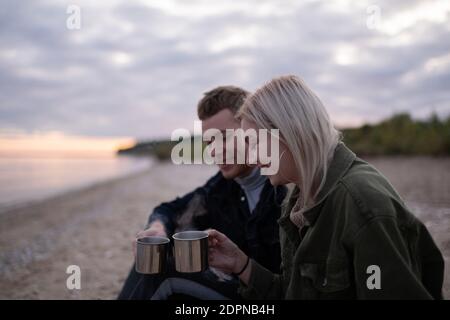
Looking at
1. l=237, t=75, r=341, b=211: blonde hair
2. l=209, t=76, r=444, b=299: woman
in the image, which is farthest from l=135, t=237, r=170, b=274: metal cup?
l=237, t=75, r=341, b=211: blonde hair

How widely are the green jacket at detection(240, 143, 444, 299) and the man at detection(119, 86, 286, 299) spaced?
870mm

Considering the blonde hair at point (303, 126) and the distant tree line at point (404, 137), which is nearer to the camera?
the blonde hair at point (303, 126)

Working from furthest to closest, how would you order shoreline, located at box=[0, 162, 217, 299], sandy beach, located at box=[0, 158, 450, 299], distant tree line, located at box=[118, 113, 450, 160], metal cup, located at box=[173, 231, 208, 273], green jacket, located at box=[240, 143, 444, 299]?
distant tree line, located at box=[118, 113, 450, 160] → shoreline, located at box=[0, 162, 217, 299] → sandy beach, located at box=[0, 158, 450, 299] → metal cup, located at box=[173, 231, 208, 273] → green jacket, located at box=[240, 143, 444, 299]

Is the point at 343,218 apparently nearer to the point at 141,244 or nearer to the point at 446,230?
the point at 141,244

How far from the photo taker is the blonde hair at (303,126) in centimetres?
172

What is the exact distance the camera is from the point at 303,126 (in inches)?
67.4

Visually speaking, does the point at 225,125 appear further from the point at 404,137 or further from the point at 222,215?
the point at 404,137

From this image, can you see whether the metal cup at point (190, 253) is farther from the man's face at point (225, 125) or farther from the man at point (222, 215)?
the man's face at point (225, 125)

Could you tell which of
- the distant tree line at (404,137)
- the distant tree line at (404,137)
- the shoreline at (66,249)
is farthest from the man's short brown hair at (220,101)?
the distant tree line at (404,137)

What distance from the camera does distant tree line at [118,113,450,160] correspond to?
1033 inches

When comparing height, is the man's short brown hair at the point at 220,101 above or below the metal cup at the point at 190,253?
above

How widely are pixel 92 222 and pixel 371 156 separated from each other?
85.2 ft

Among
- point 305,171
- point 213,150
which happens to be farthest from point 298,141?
point 213,150

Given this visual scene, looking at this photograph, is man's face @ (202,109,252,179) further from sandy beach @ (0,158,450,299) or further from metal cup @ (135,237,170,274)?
sandy beach @ (0,158,450,299)
